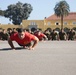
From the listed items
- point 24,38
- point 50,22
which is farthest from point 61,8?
point 24,38

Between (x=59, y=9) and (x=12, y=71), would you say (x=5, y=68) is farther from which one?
(x=59, y=9)

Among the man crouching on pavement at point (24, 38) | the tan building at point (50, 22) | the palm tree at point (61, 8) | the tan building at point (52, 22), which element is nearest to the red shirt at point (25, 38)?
the man crouching on pavement at point (24, 38)

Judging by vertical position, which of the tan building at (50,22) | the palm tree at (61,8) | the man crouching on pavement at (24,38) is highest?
the palm tree at (61,8)

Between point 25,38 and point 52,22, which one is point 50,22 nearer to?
point 52,22

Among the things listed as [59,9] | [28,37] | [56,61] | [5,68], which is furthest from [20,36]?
[59,9]

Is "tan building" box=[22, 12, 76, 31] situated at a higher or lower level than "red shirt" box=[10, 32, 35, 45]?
higher

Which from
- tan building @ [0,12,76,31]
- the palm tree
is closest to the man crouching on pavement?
the palm tree

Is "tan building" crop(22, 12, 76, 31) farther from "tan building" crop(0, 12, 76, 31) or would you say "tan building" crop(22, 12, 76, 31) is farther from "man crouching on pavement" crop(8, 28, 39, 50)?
"man crouching on pavement" crop(8, 28, 39, 50)

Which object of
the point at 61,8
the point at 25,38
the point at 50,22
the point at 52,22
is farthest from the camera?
the point at 52,22

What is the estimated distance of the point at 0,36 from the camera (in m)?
25.3

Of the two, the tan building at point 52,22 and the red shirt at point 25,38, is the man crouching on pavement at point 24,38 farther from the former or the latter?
the tan building at point 52,22

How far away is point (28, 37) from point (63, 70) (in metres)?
4.88

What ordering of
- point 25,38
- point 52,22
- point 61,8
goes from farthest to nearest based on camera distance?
point 52,22 → point 61,8 → point 25,38

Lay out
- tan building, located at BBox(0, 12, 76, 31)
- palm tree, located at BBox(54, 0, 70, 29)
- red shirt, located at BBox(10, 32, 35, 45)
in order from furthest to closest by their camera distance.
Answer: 1. tan building, located at BBox(0, 12, 76, 31)
2. palm tree, located at BBox(54, 0, 70, 29)
3. red shirt, located at BBox(10, 32, 35, 45)
